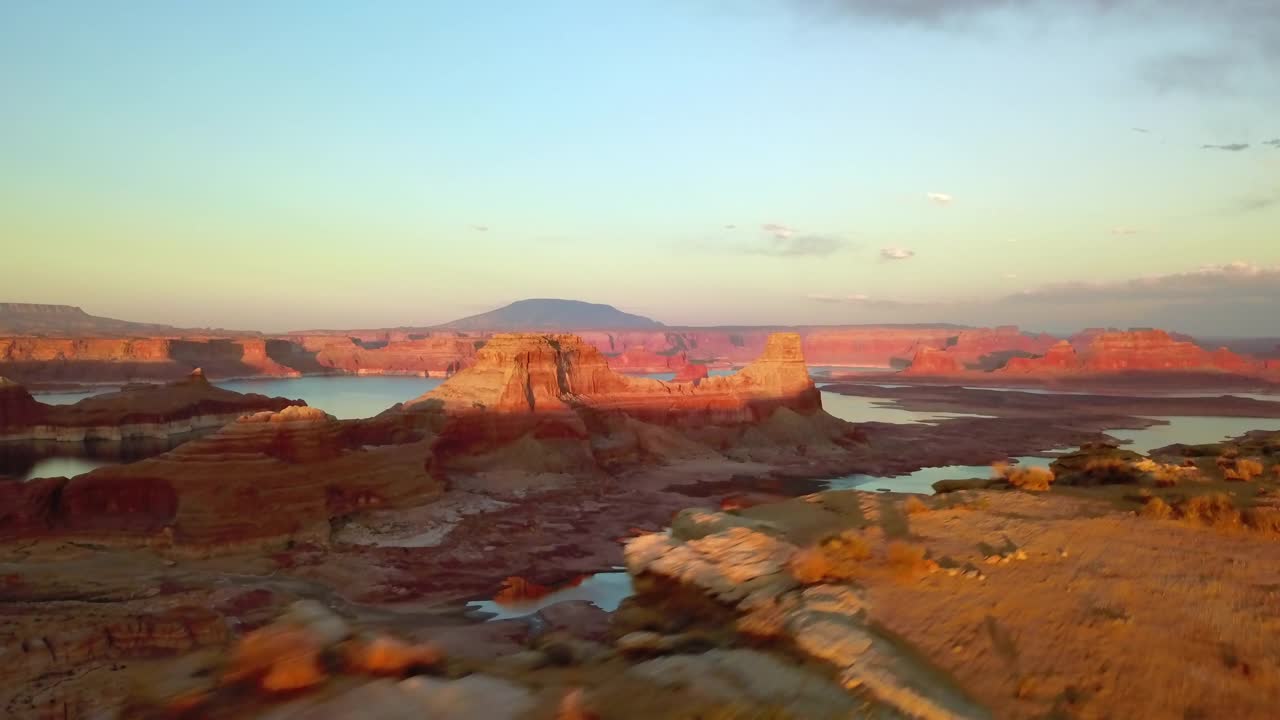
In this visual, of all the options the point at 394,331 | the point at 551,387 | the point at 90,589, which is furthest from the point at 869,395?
the point at 394,331

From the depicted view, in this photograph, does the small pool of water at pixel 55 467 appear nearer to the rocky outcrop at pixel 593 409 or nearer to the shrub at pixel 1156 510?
the rocky outcrop at pixel 593 409

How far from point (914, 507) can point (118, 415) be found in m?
46.2

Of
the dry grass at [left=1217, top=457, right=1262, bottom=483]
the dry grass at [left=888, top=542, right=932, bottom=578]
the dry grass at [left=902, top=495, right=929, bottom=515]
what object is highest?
the dry grass at [left=1217, top=457, right=1262, bottom=483]

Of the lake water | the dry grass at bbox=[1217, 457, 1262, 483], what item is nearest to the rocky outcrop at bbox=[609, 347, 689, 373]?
the lake water

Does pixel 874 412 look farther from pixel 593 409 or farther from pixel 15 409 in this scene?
pixel 15 409

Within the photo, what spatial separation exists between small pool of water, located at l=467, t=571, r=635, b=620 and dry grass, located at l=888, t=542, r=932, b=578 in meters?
8.56

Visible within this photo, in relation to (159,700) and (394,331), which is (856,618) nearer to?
(159,700)

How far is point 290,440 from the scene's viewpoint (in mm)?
21906

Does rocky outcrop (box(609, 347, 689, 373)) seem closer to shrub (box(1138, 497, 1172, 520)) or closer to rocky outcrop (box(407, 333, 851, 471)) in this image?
rocky outcrop (box(407, 333, 851, 471))

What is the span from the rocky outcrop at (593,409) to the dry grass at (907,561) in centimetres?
2557

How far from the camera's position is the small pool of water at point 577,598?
1623 centimetres

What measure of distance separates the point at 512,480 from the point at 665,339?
473 ft

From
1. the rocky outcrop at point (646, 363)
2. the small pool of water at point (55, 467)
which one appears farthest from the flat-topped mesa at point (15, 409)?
the rocky outcrop at point (646, 363)

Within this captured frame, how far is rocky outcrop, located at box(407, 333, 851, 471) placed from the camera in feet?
109
